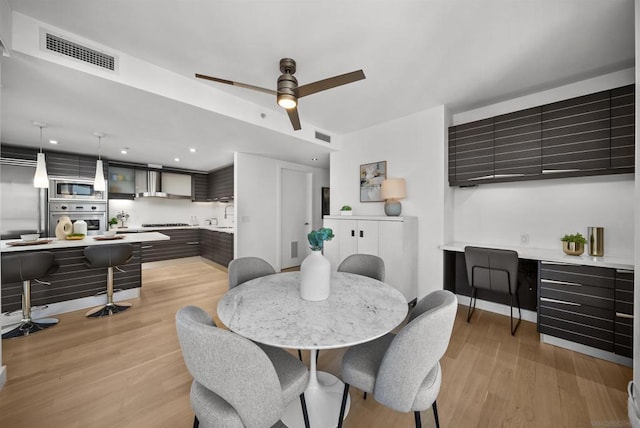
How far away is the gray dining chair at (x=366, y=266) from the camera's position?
2.14 m

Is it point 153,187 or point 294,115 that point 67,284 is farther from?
point 294,115

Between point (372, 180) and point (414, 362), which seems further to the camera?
point (372, 180)

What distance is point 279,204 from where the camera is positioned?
5.00m

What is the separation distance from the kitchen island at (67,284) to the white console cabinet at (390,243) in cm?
278

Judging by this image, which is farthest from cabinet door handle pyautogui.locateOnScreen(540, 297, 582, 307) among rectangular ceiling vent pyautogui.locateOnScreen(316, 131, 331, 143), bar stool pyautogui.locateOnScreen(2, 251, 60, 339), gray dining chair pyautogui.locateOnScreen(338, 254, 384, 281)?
bar stool pyautogui.locateOnScreen(2, 251, 60, 339)

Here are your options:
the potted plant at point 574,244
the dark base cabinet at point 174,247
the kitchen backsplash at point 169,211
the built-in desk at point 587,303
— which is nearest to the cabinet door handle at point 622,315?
the built-in desk at point 587,303

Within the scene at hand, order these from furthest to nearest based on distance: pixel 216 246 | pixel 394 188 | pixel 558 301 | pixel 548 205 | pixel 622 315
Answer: pixel 216 246
pixel 394 188
pixel 548 205
pixel 558 301
pixel 622 315

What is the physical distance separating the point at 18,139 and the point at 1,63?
2948mm

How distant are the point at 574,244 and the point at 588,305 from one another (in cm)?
59

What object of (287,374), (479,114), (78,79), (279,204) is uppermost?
(479,114)

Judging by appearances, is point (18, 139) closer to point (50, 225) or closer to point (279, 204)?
point (50, 225)

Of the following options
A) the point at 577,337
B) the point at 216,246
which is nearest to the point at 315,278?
the point at 577,337

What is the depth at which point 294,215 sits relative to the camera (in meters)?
5.37

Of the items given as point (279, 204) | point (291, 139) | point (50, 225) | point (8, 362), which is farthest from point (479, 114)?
point (50, 225)
